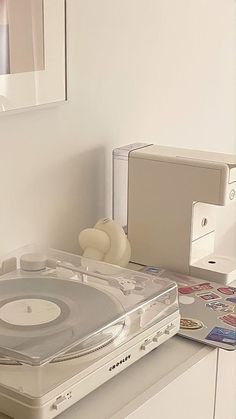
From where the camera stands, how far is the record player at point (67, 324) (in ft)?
3.21

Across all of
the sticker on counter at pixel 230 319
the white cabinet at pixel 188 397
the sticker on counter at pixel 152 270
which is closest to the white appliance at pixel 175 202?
the sticker on counter at pixel 152 270

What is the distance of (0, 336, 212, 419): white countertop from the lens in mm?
1020

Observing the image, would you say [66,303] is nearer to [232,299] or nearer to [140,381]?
[140,381]

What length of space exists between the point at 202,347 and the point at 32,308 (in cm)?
29

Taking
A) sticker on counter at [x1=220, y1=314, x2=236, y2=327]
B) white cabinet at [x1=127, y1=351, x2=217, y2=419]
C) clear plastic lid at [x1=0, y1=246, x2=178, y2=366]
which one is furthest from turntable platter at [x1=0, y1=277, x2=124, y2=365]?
sticker on counter at [x1=220, y1=314, x2=236, y2=327]

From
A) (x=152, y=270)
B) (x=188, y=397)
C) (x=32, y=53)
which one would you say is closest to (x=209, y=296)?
(x=152, y=270)

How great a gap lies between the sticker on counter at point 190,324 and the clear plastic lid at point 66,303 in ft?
0.17

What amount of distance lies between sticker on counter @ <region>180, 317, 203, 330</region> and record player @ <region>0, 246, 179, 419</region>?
1.9 inches

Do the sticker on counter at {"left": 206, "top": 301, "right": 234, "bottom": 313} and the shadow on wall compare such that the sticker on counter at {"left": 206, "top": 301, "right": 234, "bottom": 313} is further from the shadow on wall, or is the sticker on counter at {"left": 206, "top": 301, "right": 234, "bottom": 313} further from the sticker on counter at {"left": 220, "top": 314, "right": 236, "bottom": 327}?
the shadow on wall

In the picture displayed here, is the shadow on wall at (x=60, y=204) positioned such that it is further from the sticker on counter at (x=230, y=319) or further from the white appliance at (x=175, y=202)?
the sticker on counter at (x=230, y=319)

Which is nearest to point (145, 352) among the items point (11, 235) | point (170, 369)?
point (170, 369)

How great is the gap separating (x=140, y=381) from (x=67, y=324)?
0.14 meters

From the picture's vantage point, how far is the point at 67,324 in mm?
1102

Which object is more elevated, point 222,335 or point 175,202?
point 175,202
